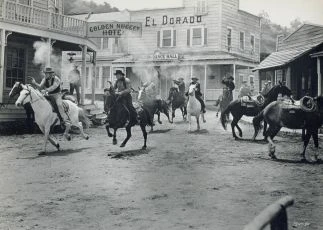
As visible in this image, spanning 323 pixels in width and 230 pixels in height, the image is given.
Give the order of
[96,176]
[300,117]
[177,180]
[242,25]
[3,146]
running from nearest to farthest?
[177,180] → [96,176] → [300,117] → [3,146] → [242,25]

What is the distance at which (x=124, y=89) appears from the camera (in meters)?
9.10

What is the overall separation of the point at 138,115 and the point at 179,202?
4.82 meters

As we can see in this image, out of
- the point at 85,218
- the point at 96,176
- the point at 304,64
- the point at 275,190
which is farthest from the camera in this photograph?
the point at 304,64

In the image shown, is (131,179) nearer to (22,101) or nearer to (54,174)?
(54,174)

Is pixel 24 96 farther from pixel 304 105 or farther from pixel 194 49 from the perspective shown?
pixel 194 49

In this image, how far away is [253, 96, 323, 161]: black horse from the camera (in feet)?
25.2

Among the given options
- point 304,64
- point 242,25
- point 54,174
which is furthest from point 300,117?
point 242,25

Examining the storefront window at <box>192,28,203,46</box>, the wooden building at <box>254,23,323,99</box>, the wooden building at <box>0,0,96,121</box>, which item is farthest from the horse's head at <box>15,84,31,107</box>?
the storefront window at <box>192,28,203,46</box>

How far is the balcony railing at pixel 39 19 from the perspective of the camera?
13055 mm

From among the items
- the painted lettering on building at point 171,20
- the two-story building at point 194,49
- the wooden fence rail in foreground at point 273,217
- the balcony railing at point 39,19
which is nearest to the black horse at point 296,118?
the painted lettering on building at point 171,20

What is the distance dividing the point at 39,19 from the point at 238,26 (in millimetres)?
11760

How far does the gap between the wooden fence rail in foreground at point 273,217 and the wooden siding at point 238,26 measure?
18329 mm

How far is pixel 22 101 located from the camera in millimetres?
8695

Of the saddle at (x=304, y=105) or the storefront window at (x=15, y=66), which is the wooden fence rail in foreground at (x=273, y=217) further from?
the storefront window at (x=15, y=66)
